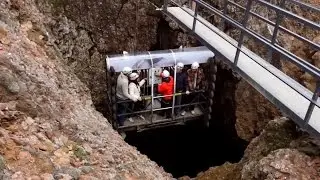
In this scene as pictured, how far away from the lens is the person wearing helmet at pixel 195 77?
10.6 m

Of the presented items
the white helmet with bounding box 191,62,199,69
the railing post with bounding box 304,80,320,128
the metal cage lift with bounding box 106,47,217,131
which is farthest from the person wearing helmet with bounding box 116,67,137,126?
the railing post with bounding box 304,80,320,128

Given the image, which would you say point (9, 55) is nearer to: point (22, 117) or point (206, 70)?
point (22, 117)

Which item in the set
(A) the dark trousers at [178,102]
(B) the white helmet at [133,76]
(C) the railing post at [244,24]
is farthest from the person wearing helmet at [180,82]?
(C) the railing post at [244,24]

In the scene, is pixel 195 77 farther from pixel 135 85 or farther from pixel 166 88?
pixel 135 85

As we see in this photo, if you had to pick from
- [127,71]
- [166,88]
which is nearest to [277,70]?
[166,88]

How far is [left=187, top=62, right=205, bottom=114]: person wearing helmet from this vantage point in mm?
10580

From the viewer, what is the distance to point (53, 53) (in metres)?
8.38

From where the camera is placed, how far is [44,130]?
4863 mm

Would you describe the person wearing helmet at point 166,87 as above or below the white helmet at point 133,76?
below

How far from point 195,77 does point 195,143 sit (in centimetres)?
340

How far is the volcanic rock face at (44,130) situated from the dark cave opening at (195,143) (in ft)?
19.8

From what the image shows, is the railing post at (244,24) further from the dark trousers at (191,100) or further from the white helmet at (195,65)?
the dark trousers at (191,100)

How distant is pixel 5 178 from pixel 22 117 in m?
1.24

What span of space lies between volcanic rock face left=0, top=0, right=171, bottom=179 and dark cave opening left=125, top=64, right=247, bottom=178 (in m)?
6.04
